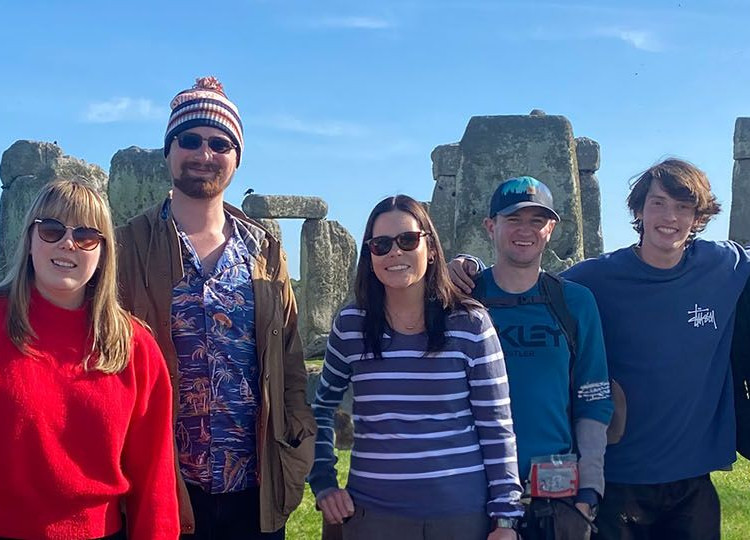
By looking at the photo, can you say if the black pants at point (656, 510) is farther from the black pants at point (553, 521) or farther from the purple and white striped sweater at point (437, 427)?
the purple and white striped sweater at point (437, 427)

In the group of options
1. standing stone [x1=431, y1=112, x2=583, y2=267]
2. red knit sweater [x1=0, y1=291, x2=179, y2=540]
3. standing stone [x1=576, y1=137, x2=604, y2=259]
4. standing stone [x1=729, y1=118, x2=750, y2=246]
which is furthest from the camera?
standing stone [x1=729, y1=118, x2=750, y2=246]

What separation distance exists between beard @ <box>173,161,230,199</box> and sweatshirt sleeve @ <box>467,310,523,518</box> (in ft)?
3.24

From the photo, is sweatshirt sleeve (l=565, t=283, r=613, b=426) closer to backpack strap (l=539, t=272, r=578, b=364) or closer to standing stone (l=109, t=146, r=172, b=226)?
backpack strap (l=539, t=272, r=578, b=364)

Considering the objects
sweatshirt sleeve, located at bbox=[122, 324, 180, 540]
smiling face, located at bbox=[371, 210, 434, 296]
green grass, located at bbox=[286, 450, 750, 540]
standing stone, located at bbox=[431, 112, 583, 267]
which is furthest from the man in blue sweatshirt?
standing stone, located at bbox=[431, 112, 583, 267]

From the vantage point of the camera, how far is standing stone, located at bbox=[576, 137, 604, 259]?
36.1 feet

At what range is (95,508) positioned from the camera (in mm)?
2352

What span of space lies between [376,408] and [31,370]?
38.1 inches

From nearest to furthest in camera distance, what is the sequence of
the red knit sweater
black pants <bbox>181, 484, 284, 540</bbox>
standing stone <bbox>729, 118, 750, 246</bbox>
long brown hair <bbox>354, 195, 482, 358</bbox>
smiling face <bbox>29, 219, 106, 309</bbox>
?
the red knit sweater → smiling face <bbox>29, 219, 106, 309</bbox> → long brown hair <bbox>354, 195, 482, 358</bbox> → black pants <bbox>181, 484, 284, 540</bbox> → standing stone <bbox>729, 118, 750, 246</bbox>

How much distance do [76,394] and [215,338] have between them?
1.82 feet

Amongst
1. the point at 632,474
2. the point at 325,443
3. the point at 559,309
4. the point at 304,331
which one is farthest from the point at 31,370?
the point at 304,331

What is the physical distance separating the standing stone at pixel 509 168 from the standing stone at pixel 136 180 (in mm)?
4268

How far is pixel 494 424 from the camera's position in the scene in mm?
2588

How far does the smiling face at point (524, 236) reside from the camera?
300cm

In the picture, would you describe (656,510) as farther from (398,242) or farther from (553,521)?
(398,242)
